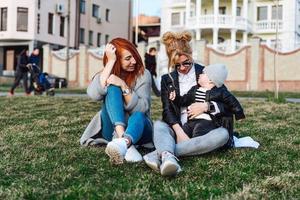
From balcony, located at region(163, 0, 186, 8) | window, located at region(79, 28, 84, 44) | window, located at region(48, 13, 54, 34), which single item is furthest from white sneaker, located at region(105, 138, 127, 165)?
window, located at region(79, 28, 84, 44)

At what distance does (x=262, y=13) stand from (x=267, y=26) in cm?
152

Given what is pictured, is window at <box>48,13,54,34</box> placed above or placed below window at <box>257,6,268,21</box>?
below

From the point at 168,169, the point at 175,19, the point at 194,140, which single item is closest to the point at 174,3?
the point at 175,19

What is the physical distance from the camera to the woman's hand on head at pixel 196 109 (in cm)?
458

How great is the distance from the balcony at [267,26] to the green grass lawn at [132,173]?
34.8 m

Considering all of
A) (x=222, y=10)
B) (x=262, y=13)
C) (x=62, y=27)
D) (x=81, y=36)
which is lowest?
(x=81, y=36)

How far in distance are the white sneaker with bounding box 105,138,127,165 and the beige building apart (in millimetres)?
32932

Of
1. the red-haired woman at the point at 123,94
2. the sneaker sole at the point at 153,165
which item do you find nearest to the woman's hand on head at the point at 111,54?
the red-haired woman at the point at 123,94

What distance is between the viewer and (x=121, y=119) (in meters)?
4.63

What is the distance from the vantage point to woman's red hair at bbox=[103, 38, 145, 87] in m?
4.84

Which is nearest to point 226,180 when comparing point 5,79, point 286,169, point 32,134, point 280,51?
point 286,169

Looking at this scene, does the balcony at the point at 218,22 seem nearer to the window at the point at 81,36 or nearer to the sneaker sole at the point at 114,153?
the window at the point at 81,36

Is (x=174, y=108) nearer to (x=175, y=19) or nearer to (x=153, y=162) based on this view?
(x=153, y=162)

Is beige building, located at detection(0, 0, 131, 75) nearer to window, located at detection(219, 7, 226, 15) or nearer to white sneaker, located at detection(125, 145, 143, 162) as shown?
window, located at detection(219, 7, 226, 15)
